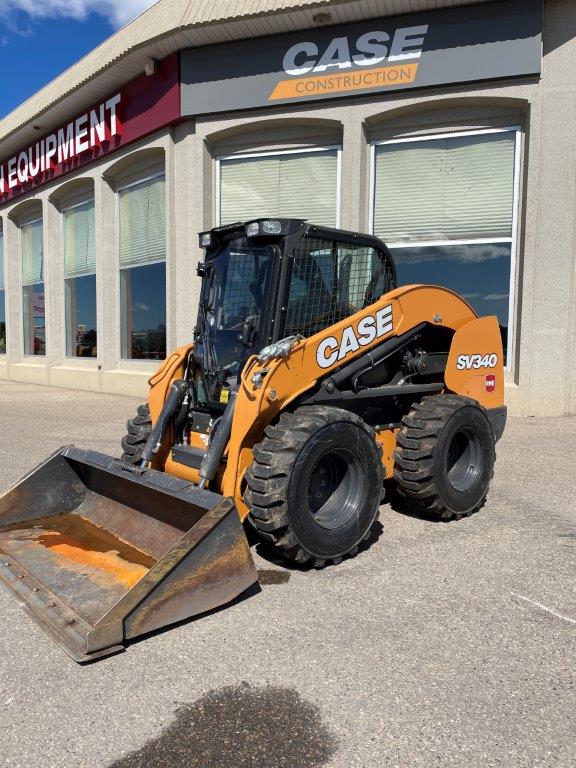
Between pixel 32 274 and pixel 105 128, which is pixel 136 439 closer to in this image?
pixel 105 128

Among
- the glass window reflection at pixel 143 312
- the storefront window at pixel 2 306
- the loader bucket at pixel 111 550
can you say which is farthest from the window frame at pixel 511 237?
the storefront window at pixel 2 306

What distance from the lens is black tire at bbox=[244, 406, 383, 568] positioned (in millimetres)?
3688

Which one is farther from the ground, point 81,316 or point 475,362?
point 81,316

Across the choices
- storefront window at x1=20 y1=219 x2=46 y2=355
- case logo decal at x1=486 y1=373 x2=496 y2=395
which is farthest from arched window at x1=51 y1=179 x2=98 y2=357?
case logo decal at x1=486 y1=373 x2=496 y2=395

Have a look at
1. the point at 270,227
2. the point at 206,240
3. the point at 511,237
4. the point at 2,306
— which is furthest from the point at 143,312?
the point at 270,227

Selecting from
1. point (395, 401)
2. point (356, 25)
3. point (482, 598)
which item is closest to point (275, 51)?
point (356, 25)

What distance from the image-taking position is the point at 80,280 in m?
16.2

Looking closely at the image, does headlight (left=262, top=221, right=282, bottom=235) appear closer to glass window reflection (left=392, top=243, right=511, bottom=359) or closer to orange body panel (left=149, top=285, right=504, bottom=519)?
orange body panel (left=149, top=285, right=504, bottom=519)

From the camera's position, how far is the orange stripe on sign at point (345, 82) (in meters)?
10.2

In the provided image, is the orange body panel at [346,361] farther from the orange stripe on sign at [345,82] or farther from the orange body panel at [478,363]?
the orange stripe on sign at [345,82]

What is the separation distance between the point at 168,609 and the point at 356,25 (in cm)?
1052

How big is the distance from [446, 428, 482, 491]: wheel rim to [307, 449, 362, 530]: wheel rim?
1.26 m

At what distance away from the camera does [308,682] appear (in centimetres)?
277

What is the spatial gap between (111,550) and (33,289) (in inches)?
673
